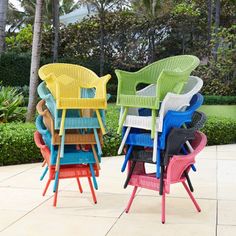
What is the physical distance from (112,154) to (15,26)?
2581 centimetres

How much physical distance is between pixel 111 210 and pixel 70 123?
0.87 m

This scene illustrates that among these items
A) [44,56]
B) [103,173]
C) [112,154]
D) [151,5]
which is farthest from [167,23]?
[103,173]

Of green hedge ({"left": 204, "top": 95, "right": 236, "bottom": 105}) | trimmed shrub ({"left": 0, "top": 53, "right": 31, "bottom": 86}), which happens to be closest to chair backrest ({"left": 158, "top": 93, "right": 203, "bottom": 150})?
green hedge ({"left": 204, "top": 95, "right": 236, "bottom": 105})

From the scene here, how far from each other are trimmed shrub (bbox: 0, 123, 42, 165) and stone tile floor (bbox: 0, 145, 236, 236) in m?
0.65

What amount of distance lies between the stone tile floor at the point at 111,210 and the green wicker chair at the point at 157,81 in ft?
2.46

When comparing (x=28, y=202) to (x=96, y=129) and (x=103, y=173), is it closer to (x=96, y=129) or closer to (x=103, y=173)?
(x=96, y=129)

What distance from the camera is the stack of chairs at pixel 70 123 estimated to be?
3982 millimetres

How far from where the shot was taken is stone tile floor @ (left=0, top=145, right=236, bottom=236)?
354 cm

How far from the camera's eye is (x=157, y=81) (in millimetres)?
3744

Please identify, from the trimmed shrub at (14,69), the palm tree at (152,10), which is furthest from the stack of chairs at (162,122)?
the palm tree at (152,10)

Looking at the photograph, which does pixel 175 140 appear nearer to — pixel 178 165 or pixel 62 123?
pixel 178 165

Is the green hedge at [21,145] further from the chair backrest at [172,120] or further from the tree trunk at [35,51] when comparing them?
the chair backrest at [172,120]

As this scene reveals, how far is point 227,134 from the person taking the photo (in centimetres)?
878

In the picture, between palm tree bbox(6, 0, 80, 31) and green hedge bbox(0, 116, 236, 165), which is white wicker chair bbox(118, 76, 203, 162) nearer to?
green hedge bbox(0, 116, 236, 165)
